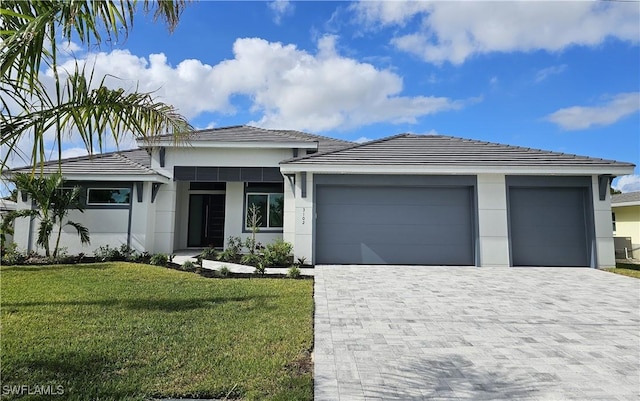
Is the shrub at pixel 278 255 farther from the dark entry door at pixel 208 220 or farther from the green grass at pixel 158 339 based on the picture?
the dark entry door at pixel 208 220

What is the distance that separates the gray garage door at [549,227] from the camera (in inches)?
422

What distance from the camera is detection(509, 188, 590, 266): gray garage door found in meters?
10.7

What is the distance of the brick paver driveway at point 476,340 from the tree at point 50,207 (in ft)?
30.0

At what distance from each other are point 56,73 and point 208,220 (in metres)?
12.2

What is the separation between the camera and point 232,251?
1177 cm

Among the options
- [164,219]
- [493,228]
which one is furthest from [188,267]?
[493,228]

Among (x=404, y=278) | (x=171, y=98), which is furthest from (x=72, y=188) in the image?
(x=404, y=278)

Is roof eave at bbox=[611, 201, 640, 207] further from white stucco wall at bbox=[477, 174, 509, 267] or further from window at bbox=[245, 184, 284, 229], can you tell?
window at bbox=[245, 184, 284, 229]

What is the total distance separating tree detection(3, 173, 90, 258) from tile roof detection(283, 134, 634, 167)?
7.35 metres

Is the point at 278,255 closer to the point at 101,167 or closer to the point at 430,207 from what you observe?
the point at 430,207

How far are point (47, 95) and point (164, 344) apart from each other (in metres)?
3.07

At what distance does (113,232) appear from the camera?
38.9 ft

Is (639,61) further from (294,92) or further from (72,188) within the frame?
(72,188)

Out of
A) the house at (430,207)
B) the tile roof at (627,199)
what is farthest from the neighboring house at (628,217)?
the house at (430,207)
